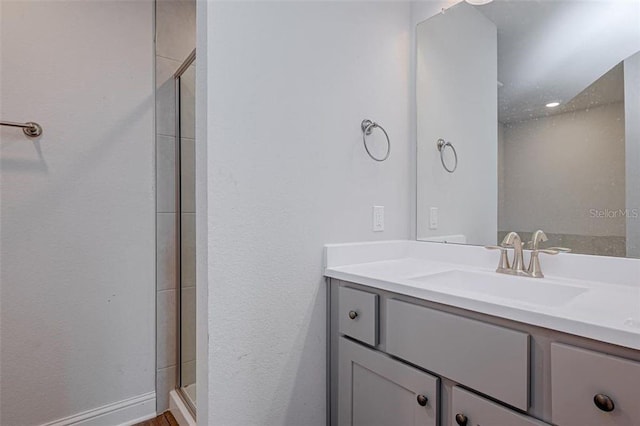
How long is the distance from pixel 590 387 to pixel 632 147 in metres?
0.84

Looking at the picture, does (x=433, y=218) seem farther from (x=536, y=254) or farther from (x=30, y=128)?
(x=30, y=128)

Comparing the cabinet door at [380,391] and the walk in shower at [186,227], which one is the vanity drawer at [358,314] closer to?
the cabinet door at [380,391]

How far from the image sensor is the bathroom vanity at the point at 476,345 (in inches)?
26.7

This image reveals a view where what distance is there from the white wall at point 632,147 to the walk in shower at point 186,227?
5.55 ft

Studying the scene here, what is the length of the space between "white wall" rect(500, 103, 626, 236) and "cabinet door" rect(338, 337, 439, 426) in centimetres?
76

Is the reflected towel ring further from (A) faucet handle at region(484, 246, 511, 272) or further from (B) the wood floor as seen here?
(B) the wood floor

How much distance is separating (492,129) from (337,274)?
921 millimetres

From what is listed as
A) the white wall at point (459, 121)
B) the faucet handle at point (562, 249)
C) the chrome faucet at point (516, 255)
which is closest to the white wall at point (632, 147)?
the faucet handle at point (562, 249)

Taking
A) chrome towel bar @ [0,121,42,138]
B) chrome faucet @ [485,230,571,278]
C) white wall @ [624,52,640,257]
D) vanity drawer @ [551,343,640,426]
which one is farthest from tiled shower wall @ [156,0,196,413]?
white wall @ [624,52,640,257]

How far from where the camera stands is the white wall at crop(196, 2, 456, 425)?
3.48ft

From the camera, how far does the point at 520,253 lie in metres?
1.23

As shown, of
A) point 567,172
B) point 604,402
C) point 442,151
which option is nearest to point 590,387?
point 604,402

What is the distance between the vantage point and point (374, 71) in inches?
60.2

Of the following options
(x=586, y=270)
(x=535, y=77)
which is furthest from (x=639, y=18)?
(x=586, y=270)
